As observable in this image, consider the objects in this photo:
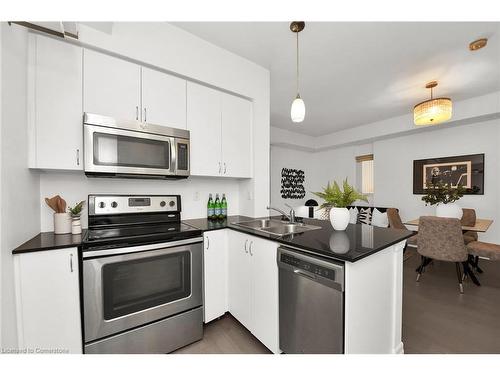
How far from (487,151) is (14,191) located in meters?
5.73

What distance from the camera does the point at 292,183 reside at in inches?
209

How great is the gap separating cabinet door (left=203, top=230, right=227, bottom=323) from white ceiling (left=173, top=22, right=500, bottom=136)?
185 cm

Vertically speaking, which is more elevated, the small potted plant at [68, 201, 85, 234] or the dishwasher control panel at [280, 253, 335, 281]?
the small potted plant at [68, 201, 85, 234]

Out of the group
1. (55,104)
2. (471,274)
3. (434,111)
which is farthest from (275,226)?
(471,274)

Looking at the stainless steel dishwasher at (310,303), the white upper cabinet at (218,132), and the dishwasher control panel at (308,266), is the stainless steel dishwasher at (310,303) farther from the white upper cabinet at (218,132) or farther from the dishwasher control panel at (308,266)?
the white upper cabinet at (218,132)

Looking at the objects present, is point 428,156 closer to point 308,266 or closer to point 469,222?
point 469,222

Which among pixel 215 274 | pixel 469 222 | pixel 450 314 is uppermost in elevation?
pixel 469 222

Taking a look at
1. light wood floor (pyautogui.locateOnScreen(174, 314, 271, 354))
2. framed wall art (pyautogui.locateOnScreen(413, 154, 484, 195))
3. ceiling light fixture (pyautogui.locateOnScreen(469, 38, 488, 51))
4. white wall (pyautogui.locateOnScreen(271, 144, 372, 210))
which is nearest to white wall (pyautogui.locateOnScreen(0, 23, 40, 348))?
light wood floor (pyautogui.locateOnScreen(174, 314, 271, 354))

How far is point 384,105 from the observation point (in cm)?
356

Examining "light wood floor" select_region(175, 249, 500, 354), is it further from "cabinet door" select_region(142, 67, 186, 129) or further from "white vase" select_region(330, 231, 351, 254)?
"cabinet door" select_region(142, 67, 186, 129)

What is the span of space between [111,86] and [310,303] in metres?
2.04

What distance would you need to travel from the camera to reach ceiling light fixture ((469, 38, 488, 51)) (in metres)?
1.96
